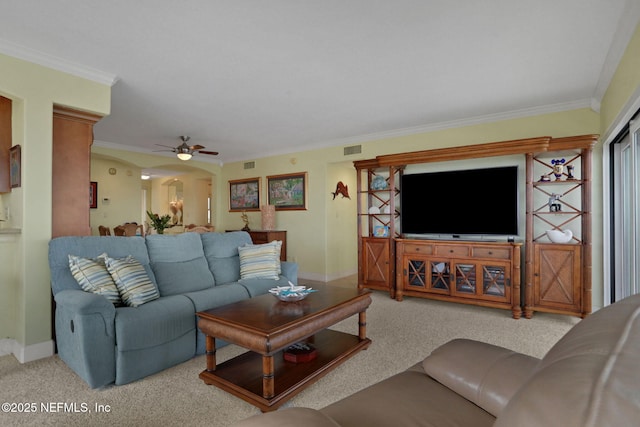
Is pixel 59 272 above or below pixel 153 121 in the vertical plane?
below

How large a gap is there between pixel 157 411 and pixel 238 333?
0.65 m

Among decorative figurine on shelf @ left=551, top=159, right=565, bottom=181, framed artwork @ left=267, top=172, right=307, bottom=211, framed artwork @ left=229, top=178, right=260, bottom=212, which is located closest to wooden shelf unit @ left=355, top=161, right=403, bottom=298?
framed artwork @ left=267, top=172, right=307, bottom=211

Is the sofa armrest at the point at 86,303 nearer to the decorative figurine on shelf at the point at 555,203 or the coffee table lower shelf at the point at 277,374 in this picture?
the coffee table lower shelf at the point at 277,374

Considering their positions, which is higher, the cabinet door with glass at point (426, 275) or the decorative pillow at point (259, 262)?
the decorative pillow at point (259, 262)

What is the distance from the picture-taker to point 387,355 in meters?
2.72

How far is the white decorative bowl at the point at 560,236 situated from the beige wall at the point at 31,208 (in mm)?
5117

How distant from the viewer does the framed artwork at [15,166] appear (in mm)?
2801

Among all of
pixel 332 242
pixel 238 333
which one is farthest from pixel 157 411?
pixel 332 242

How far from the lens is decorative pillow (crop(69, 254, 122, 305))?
2.44 metres

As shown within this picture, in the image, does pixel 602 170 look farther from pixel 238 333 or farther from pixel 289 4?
pixel 238 333

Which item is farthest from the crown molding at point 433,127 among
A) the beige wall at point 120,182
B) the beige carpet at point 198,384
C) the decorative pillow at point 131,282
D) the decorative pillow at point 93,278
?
the decorative pillow at point 93,278

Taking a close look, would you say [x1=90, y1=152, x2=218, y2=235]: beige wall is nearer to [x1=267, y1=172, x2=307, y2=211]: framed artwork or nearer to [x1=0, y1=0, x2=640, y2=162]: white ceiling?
[x1=267, y1=172, x2=307, y2=211]: framed artwork

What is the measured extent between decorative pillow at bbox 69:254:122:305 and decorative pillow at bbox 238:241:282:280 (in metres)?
1.31

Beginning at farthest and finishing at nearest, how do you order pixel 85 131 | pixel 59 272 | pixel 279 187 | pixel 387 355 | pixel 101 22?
1. pixel 279 187
2. pixel 85 131
3. pixel 387 355
4. pixel 59 272
5. pixel 101 22
